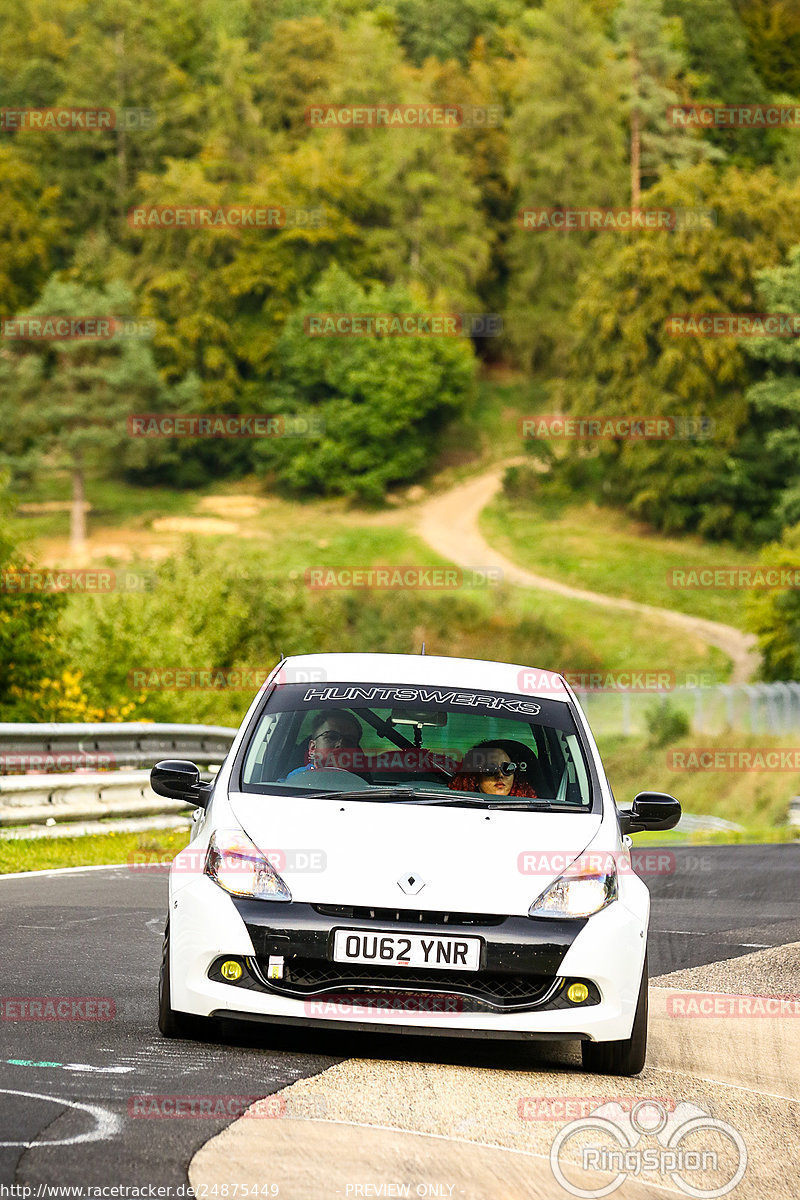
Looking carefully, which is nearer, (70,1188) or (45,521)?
(70,1188)

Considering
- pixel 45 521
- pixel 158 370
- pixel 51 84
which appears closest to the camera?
pixel 45 521

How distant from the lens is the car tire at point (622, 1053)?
677 centimetres

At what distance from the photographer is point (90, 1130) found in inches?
210

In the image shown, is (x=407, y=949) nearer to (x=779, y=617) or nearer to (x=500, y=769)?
(x=500, y=769)

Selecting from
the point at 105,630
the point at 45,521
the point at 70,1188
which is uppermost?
the point at 70,1188

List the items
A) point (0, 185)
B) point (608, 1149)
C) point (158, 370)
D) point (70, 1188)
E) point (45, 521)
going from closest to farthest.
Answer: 1. point (70, 1188)
2. point (608, 1149)
3. point (45, 521)
4. point (158, 370)
5. point (0, 185)

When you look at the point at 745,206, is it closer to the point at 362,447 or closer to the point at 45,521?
the point at 362,447

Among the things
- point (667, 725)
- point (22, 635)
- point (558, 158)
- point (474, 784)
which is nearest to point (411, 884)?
point (474, 784)

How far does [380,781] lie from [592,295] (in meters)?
81.8

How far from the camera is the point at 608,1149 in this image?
18.5ft

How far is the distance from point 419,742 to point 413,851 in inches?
52.9

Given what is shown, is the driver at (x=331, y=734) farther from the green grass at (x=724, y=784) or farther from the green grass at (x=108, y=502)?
the green grass at (x=108, y=502)

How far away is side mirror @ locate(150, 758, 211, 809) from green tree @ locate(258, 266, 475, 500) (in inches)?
3616

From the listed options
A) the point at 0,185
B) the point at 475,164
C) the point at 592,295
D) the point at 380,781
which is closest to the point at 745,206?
the point at 592,295
